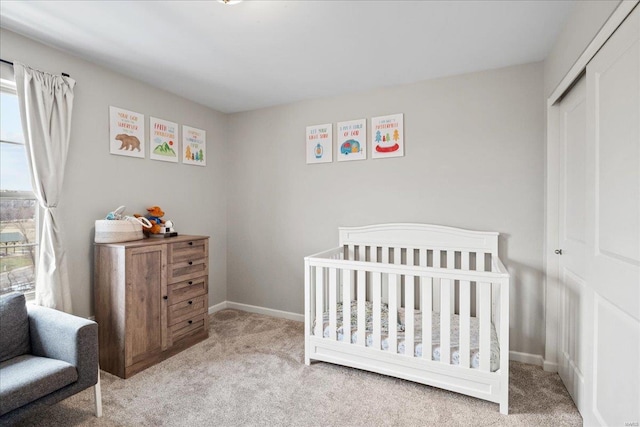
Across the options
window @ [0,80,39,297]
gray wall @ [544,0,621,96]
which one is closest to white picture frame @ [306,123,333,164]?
gray wall @ [544,0,621,96]

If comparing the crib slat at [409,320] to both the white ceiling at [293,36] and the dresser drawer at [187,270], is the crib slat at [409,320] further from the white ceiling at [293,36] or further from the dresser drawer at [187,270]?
the dresser drawer at [187,270]

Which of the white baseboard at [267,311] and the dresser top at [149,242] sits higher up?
the dresser top at [149,242]

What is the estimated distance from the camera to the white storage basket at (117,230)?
227 centimetres

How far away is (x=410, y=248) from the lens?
8.95 ft

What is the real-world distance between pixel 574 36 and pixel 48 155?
343 cm

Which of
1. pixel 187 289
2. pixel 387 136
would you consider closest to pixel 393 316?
pixel 387 136

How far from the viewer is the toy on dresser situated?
2674mm

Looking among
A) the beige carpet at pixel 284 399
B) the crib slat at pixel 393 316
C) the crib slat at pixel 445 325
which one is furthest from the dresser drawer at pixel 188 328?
the crib slat at pixel 445 325

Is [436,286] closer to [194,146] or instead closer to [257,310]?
[257,310]

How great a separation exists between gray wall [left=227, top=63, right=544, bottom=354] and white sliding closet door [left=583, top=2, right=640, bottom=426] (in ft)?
3.06

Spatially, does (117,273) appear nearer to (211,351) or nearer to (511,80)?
(211,351)

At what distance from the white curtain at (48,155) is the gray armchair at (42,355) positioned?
25cm

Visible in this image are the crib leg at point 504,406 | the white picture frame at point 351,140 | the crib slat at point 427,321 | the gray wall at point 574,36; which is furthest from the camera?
the white picture frame at point 351,140

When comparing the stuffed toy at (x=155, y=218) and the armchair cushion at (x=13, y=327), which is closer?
the armchair cushion at (x=13, y=327)
